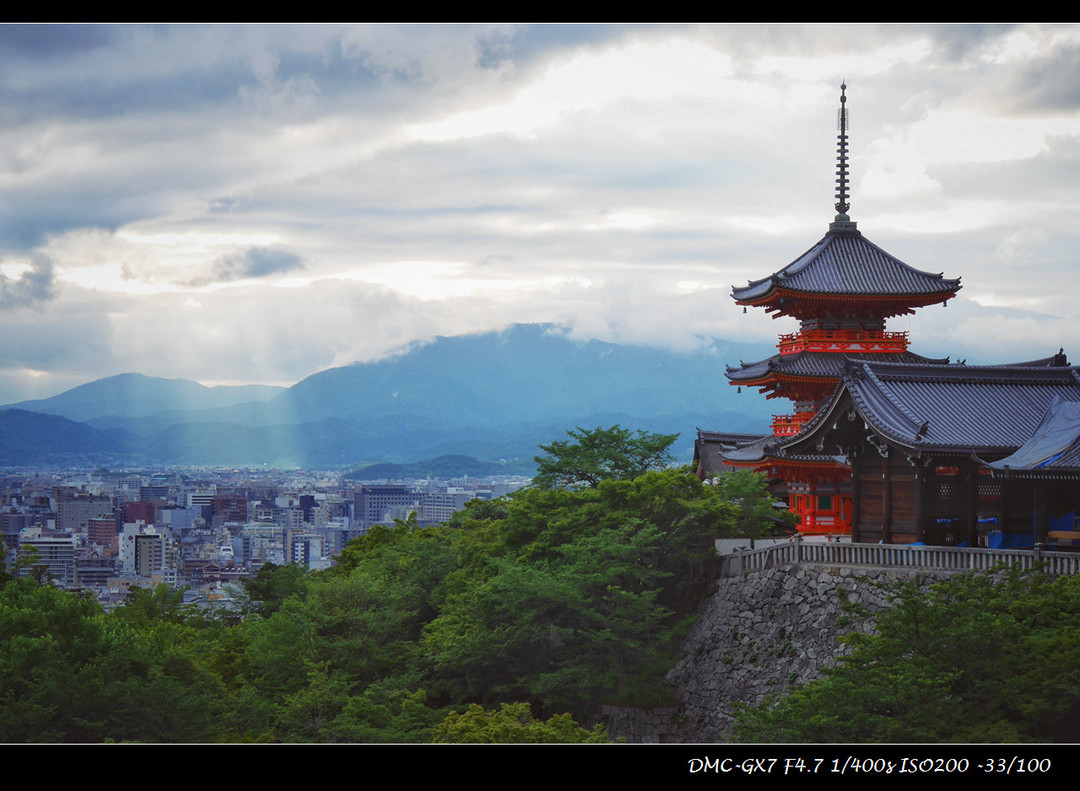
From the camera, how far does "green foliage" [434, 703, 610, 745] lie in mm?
17875

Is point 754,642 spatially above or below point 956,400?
below

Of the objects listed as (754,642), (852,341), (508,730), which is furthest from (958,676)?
(852,341)

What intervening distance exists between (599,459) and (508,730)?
1064 cm

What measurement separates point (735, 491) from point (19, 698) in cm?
1518

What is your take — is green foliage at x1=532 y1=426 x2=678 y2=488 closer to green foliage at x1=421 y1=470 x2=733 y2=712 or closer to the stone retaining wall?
green foliage at x1=421 y1=470 x2=733 y2=712

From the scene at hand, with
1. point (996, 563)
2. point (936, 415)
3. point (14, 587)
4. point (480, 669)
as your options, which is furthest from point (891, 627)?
point (14, 587)

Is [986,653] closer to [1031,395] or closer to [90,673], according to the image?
[1031,395]

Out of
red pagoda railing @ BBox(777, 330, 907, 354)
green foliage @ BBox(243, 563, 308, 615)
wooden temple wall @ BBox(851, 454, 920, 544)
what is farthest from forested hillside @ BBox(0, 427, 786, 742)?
green foliage @ BBox(243, 563, 308, 615)

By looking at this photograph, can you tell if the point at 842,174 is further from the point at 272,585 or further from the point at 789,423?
the point at 272,585

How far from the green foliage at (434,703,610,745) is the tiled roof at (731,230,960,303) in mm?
14484

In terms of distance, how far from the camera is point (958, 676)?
15.1 meters

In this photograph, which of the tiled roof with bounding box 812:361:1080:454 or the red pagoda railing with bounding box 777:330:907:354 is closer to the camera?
the tiled roof with bounding box 812:361:1080:454
